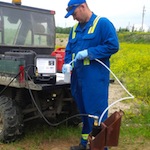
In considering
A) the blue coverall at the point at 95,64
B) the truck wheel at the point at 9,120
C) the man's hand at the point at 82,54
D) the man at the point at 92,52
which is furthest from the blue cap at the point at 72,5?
the truck wheel at the point at 9,120

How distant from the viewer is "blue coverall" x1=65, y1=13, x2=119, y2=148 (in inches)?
136

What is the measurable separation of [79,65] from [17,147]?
4.66 feet

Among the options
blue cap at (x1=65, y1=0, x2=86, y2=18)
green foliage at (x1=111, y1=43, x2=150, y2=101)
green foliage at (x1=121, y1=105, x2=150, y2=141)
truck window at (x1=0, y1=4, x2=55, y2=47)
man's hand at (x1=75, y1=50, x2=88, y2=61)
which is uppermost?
blue cap at (x1=65, y1=0, x2=86, y2=18)

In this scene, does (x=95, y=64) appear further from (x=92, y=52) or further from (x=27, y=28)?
(x=27, y=28)

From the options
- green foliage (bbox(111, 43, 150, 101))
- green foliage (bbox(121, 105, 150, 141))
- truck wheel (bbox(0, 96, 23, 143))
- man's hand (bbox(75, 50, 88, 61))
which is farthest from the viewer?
green foliage (bbox(111, 43, 150, 101))

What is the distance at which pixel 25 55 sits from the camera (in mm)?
3842

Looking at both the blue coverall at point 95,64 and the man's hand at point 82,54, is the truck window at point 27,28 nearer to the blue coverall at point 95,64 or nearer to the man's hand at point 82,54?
the blue coverall at point 95,64

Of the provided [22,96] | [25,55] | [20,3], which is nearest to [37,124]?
[22,96]

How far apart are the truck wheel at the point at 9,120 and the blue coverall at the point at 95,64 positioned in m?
0.92

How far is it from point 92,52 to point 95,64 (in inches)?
7.0

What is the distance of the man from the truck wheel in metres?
0.93

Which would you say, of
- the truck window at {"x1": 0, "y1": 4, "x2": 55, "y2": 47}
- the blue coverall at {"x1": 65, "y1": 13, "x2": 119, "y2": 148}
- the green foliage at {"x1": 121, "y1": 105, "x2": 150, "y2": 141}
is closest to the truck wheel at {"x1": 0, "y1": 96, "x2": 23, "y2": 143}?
the blue coverall at {"x1": 65, "y1": 13, "x2": 119, "y2": 148}

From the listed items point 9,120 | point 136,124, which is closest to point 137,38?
point 136,124

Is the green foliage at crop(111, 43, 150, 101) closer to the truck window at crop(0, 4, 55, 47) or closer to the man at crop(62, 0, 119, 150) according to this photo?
the truck window at crop(0, 4, 55, 47)
